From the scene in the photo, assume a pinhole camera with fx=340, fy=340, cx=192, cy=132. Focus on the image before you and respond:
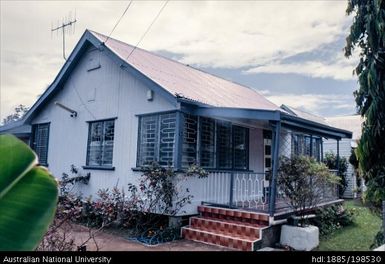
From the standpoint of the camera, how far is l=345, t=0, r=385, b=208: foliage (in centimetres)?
561

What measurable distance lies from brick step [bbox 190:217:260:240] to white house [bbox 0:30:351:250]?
36 mm

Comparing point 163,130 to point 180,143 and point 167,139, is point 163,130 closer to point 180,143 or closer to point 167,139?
point 167,139

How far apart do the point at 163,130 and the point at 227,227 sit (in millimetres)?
3081

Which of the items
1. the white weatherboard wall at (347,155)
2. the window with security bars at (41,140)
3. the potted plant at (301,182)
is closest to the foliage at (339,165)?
the white weatherboard wall at (347,155)

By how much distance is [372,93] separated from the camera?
5.65 m

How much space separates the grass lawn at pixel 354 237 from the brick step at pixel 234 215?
56.7 inches

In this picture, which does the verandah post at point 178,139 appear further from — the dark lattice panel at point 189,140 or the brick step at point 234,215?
the brick step at point 234,215

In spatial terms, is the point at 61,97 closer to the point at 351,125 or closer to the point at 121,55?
the point at 121,55

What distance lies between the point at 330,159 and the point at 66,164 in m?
13.3

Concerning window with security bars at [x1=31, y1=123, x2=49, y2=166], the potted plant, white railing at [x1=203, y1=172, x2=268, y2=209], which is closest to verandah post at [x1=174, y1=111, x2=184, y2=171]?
white railing at [x1=203, y1=172, x2=268, y2=209]

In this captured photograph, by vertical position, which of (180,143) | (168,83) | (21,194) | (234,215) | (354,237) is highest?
(168,83)

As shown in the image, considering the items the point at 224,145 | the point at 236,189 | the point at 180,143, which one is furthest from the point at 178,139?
the point at 236,189

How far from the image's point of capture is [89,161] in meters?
11.6
